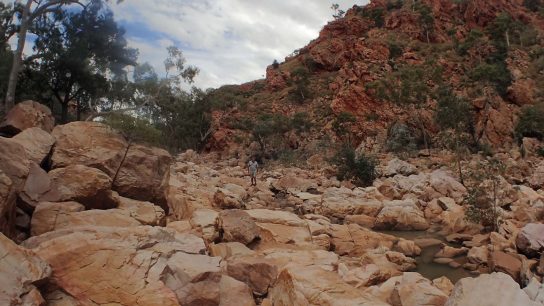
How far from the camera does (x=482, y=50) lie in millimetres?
44125

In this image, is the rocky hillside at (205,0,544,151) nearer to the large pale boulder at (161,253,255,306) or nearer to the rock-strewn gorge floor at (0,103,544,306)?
the rock-strewn gorge floor at (0,103,544,306)

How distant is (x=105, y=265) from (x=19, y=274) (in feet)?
3.93

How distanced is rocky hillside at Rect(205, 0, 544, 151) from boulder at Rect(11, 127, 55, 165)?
2543cm

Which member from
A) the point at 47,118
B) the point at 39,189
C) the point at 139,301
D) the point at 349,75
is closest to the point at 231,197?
the point at 47,118

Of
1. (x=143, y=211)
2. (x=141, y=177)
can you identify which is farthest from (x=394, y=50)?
(x=143, y=211)

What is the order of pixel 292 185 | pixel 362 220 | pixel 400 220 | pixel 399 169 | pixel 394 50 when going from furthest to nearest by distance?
pixel 394 50 < pixel 399 169 < pixel 292 185 < pixel 362 220 < pixel 400 220

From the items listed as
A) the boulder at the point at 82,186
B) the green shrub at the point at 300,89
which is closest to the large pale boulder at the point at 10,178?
the boulder at the point at 82,186

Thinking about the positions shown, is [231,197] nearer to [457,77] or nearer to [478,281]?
[478,281]

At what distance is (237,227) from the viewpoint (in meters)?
10.1

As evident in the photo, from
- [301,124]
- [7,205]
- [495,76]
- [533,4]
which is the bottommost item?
[7,205]

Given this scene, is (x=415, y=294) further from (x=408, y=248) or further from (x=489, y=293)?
(x=408, y=248)

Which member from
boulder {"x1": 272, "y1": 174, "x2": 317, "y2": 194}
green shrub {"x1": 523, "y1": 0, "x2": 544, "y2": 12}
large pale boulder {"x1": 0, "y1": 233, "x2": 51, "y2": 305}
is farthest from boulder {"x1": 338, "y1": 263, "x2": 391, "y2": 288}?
green shrub {"x1": 523, "y1": 0, "x2": 544, "y2": 12}

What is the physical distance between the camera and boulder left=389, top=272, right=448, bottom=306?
22.4ft

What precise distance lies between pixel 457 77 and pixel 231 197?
34134 millimetres
